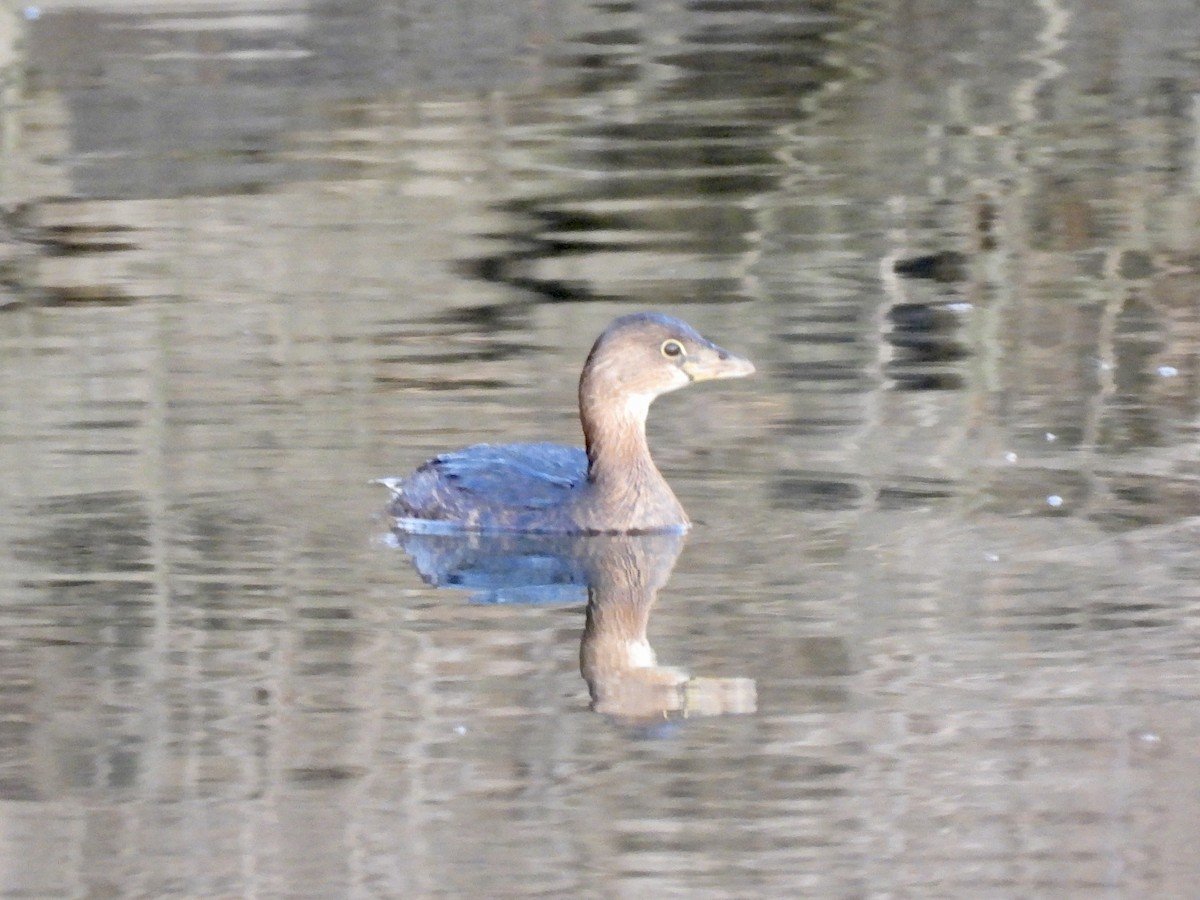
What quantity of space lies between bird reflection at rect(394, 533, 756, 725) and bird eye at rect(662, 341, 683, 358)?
2.15ft

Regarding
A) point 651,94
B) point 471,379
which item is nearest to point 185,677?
point 471,379

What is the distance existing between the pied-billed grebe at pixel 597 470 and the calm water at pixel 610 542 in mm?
174

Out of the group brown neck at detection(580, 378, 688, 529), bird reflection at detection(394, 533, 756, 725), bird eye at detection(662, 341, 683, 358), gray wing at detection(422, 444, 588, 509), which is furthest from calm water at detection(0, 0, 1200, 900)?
bird eye at detection(662, 341, 683, 358)

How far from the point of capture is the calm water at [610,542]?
6.12m

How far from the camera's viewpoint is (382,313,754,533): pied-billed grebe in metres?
8.90

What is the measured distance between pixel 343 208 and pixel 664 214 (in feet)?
6.21

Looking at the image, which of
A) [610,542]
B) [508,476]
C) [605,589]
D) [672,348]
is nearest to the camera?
[605,589]

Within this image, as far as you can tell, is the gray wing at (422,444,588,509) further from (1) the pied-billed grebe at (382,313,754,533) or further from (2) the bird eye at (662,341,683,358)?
(2) the bird eye at (662,341,683,358)

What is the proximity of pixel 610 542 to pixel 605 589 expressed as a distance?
1.89 ft

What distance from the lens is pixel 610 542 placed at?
29.1 ft

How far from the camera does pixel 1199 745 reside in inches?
258

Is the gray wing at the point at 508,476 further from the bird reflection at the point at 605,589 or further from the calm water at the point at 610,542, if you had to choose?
the calm water at the point at 610,542

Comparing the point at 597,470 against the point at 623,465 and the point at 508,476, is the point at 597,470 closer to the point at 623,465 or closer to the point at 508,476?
the point at 623,465

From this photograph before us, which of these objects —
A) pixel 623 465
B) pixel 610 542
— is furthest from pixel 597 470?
pixel 610 542
